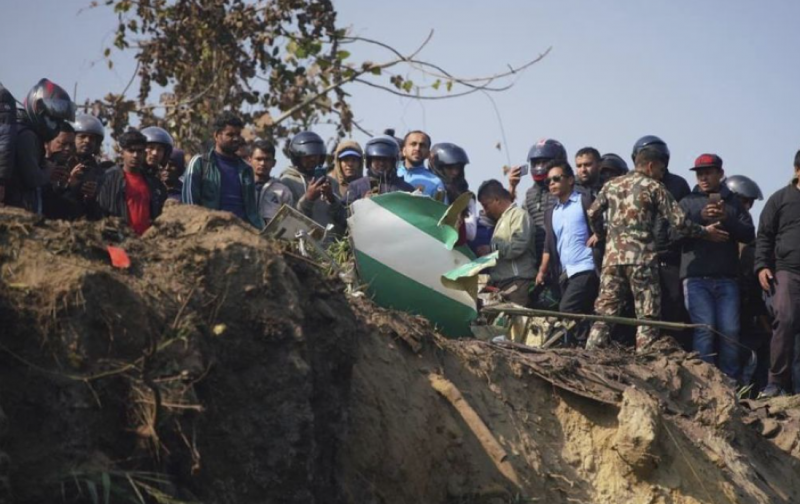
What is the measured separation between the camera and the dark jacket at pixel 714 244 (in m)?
11.6

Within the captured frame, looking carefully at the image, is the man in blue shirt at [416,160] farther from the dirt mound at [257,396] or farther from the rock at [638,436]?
the rock at [638,436]

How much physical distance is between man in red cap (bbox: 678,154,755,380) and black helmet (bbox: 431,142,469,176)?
2.33 metres

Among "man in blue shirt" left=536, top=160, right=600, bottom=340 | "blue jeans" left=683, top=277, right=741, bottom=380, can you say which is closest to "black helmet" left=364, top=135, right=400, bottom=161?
"man in blue shirt" left=536, top=160, right=600, bottom=340

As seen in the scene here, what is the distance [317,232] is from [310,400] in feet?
8.85

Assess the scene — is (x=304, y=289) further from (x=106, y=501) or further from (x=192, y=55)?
(x=192, y=55)

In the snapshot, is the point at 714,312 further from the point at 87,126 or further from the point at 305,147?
the point at 87,126

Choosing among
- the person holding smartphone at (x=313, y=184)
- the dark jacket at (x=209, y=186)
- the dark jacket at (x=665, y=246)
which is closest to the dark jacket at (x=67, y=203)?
the dark jacket at (x=209, y=186)

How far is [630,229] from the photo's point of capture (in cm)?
1132

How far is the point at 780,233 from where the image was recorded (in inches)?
466

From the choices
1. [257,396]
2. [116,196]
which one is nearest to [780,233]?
[116,196]

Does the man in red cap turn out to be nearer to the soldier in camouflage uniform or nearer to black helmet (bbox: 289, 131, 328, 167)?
the soldier in camouflage uniform

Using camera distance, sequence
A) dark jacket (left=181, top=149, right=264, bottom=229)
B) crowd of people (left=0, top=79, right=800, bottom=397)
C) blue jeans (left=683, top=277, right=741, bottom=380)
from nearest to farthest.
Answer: dark jacket (left=181, top=149, right=264, bottom=229), crowd of people (left=0, top=79, right=800, bottom=397), blue jeans (left=683, top=277, right=741, bottom=380)

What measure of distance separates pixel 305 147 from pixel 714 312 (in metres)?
3.77

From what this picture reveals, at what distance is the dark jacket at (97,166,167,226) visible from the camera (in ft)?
32.3
